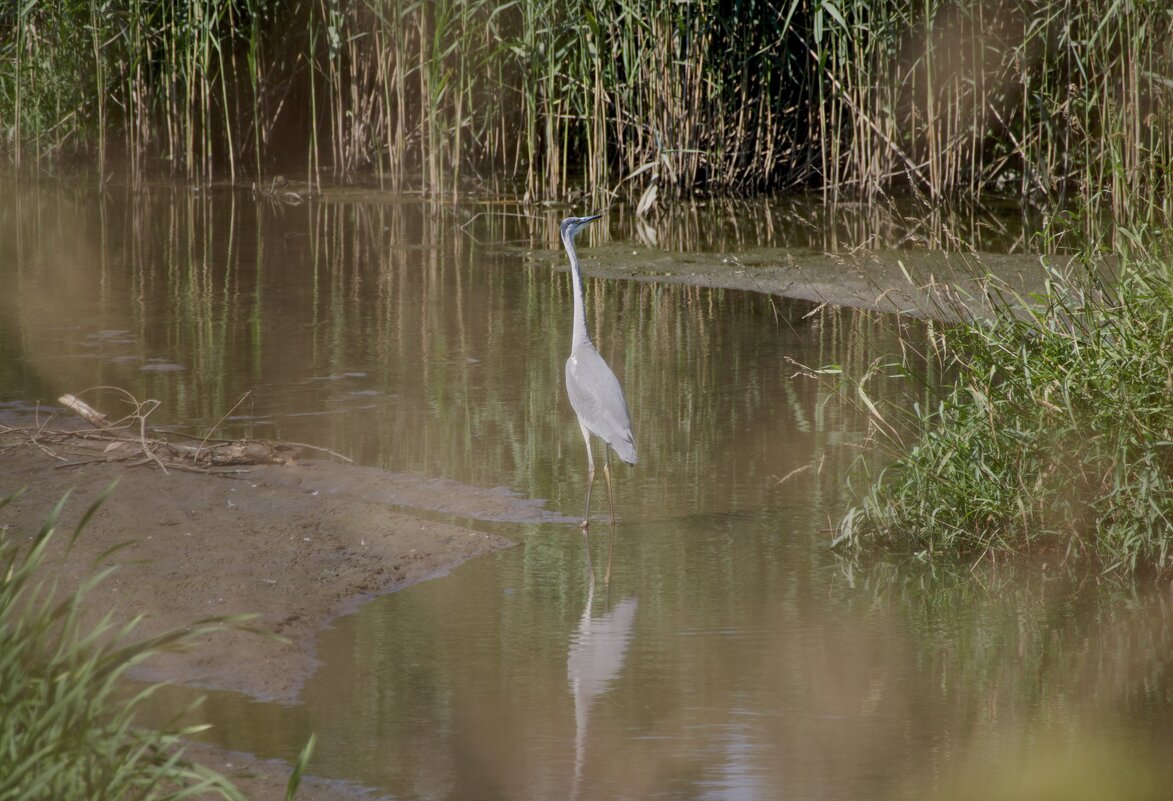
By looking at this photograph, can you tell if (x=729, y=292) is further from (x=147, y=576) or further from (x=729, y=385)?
(x=147, y=576)

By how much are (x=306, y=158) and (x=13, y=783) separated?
16.7 meters

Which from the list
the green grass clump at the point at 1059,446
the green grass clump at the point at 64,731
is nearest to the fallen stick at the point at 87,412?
the green grass clump at the point at 1059,446

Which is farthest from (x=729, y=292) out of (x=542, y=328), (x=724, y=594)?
(x=724, y=594)

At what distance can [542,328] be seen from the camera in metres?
9.70

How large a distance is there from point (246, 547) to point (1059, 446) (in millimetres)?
2923

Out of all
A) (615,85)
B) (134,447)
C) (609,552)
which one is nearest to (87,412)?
(134,447)

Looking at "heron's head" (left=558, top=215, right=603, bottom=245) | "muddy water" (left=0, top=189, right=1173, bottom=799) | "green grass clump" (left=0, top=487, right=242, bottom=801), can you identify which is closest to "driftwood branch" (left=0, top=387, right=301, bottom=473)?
"muddy water" (left=0, top=189, right=1173, bottom=799)

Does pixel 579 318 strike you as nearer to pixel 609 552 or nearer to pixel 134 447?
pixel 609 552

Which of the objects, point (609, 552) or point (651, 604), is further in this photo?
point (609, 552)

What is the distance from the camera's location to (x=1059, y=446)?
522cm

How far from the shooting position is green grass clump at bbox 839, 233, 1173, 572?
5.08 meters

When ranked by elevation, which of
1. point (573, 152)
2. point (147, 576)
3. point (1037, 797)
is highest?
point (573, 152)

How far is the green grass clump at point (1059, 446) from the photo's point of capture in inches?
200

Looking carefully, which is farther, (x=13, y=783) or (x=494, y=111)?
(x=494, y=111)
